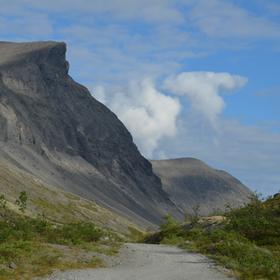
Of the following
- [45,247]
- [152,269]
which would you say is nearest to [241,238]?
[152,269]

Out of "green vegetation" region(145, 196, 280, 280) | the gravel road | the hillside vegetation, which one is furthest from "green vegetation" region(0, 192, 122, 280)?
"green vegetation" region(145, 196, 280, 280)

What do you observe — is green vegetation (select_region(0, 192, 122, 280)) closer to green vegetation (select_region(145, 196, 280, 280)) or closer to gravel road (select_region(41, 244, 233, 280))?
Answer: gravel road (select_region(41, 244, 233, 280))

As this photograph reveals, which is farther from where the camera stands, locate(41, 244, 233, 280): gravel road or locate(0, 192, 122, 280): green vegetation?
locate(0, 192, 122, 280): green vegetation

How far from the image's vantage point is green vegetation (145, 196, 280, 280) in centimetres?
2819

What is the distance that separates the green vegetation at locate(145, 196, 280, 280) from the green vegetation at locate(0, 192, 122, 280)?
630 cm

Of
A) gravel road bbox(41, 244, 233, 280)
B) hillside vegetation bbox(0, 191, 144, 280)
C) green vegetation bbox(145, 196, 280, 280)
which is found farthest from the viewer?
green vegetation bbox(145, 196, 280, 280)

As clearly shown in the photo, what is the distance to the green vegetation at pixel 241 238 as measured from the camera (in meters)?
28.2

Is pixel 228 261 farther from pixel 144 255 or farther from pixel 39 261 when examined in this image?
pixel 39 261

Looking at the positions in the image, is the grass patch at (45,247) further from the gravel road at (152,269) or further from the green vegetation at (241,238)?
the green vegetation at (241,238)

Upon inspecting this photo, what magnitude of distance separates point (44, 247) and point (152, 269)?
6.26 metres

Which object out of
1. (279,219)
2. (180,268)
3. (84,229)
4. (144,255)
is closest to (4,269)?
(180,268)

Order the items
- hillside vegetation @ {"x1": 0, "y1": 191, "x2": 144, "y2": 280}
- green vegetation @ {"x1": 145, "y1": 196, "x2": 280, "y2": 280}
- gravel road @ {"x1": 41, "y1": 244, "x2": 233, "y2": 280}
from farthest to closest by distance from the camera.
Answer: green vegetation @ {"x1": 145, "y1": 196, "x2": 280, "y2": 280} < hillside vegetation @ {"x1": 0, "y1": 191, "x2": 144, "y2": 280} < gravel road @ {"x1": 41, "y1": 244, "x2": 233, "y2": 280}

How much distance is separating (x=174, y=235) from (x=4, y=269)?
27.7 metres

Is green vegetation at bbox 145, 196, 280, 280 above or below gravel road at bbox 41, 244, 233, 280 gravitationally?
above
